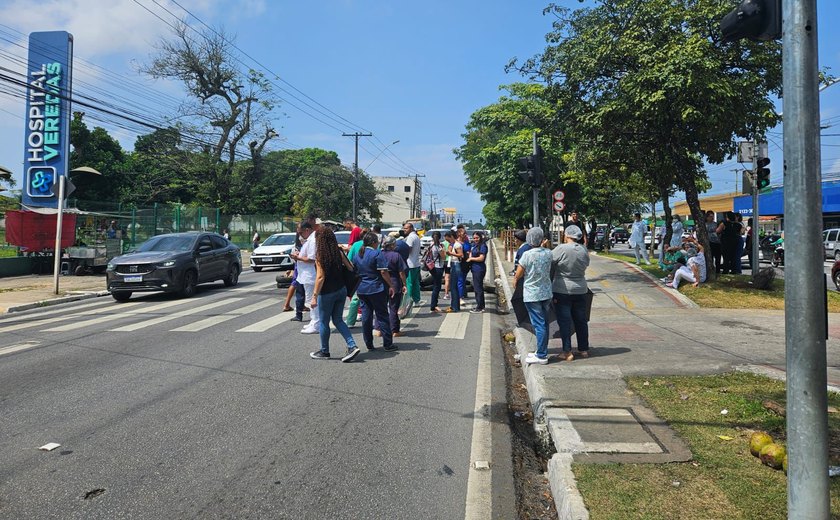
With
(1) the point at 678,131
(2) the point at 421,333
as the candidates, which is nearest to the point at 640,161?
(1) the point at 678,131

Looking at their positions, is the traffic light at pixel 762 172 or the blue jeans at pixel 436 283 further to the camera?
the traffic light at pixel 762 172

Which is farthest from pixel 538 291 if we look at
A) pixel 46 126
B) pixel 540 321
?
pixel 46 126

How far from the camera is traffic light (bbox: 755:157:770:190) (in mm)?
13156

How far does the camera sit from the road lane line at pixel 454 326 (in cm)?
979

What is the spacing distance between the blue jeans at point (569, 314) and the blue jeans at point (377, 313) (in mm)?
2257

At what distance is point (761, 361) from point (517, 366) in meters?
2.98

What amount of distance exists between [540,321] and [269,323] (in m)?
5.26

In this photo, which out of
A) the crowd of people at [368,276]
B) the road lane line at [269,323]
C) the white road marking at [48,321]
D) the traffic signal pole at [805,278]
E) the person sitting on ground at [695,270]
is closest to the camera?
the traffic signal pole at [805,278]

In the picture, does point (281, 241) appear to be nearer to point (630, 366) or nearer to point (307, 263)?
point (307, 263)

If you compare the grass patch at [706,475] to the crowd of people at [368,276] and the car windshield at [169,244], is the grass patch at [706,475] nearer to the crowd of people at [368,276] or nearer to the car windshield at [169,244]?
the crowd of people at [368,276]

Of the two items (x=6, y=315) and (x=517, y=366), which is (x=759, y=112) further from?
(x=6, y=315)

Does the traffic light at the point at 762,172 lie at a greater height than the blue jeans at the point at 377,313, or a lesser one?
greater

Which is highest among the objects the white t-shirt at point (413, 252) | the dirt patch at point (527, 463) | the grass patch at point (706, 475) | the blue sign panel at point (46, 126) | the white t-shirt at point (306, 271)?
the blue sign panel at point (46, 126)

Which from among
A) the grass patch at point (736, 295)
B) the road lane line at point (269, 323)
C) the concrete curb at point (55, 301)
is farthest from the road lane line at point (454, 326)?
the concrete curb at point (55, 301)
